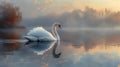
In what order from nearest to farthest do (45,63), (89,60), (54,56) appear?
(45,63) < (89,60) < (54,56)

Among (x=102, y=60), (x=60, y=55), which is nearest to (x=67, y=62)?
(x=102, y=60)

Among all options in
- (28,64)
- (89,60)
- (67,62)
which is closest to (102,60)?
(89,60)

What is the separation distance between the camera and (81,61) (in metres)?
12.0

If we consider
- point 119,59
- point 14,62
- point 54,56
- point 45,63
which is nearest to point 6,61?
point 14,62

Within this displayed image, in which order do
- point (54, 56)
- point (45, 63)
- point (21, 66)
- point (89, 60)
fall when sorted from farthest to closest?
point (54, 56) < point (89, 60) < point (45, 63) < point (21, 66)

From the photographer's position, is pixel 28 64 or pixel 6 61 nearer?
pixel 28 64

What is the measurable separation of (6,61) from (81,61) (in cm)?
209

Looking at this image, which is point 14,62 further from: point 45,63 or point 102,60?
point 102,60

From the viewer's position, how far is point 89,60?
12.2 meters

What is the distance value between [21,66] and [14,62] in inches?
33.3

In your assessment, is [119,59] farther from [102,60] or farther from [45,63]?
[45,63]

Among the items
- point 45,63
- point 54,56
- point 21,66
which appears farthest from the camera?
point 54,56

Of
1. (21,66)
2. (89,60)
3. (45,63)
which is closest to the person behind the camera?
(21,66)

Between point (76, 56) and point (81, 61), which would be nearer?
point (81, 61)
